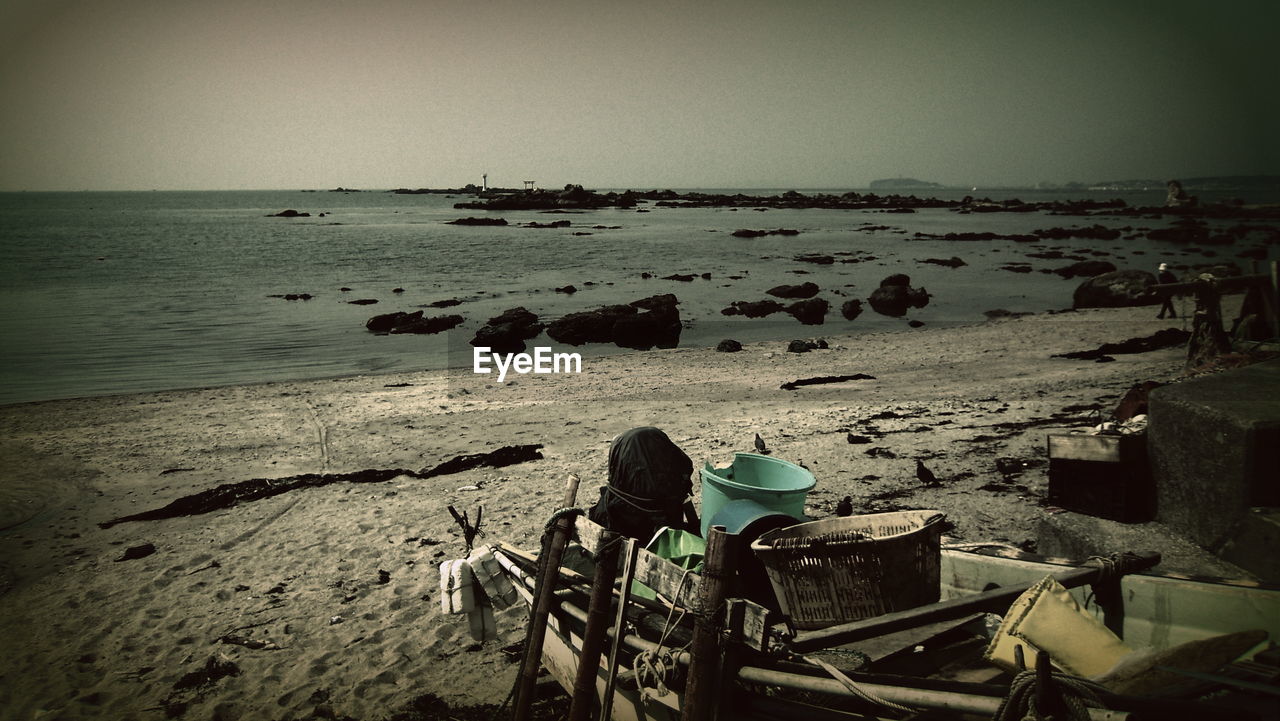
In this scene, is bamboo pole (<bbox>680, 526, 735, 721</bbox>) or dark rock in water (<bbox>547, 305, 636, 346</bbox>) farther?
dark rock in water (<bbox>547, 305, 636, 346</bbox>)

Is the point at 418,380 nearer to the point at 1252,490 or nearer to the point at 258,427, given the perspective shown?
the point at 258,427

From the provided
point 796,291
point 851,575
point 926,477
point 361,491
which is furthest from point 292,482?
point 796,291

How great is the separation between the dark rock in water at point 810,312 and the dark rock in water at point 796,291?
311cm

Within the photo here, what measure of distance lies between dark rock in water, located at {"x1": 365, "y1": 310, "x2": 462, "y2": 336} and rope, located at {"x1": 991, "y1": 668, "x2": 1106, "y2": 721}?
2151 cm

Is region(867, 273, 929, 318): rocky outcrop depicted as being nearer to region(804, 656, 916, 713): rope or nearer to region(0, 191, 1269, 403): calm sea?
region(0, 191, 1269, 403): calm sea

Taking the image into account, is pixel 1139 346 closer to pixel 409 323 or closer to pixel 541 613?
pixel 541 613

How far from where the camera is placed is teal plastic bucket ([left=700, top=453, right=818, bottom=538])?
467cm

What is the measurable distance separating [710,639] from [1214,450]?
3810 mm

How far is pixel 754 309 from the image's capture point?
2477 cm

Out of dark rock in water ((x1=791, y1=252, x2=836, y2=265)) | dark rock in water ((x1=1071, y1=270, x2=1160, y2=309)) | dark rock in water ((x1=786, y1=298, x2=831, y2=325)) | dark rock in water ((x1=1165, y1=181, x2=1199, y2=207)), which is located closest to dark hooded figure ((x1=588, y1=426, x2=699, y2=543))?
dark rock in water ((x1=786, y1=298, x2=831, y2=325))

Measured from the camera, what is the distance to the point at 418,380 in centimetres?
1539

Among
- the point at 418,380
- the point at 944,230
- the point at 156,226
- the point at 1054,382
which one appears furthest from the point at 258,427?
the point at 156,226

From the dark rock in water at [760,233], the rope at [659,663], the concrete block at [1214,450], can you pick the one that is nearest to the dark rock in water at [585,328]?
the concrete block at [1214,450]

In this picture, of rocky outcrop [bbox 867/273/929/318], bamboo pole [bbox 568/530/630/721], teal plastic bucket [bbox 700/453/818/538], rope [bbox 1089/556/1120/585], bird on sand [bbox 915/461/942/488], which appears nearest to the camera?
bamboo pole [bbox 568/530/630/721]
